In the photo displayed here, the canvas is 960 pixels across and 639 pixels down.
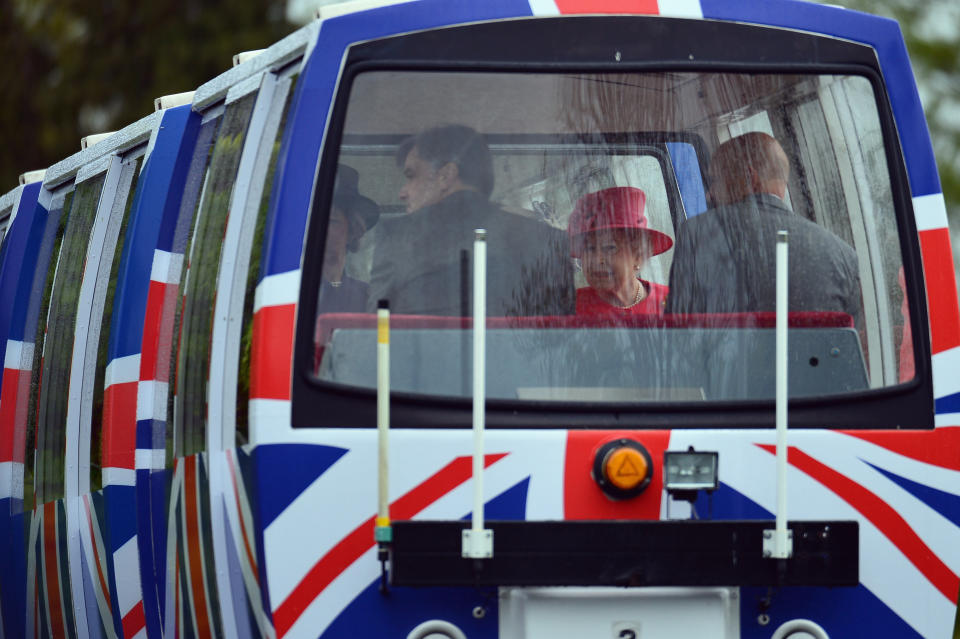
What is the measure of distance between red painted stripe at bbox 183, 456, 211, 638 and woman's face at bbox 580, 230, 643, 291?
1342 mm

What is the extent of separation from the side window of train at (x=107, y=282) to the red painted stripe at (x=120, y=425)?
0.33ft

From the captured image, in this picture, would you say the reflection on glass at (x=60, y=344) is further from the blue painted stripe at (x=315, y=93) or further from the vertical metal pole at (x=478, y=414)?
the vertical metal pole at (x=478, y=414)

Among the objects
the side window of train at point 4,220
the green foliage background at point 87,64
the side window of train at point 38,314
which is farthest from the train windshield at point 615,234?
the green foliage background at point 87,64

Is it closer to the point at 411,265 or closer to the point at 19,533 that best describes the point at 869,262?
the point at 411,265

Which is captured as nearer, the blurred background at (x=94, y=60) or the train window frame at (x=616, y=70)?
the train window frame at (x=616, y=70)

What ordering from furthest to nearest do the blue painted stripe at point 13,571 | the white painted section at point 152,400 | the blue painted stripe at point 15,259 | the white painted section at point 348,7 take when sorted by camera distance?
the blue painted stripe at point 15,259, the blue painted stripe at point 13,571, the white painted section at point 152,400, the white painted section at point 348,7

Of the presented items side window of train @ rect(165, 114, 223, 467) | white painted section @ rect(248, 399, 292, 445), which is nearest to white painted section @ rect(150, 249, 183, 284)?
side window of train @ rect(165, 114, 223, 467)

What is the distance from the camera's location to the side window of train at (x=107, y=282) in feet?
23.5

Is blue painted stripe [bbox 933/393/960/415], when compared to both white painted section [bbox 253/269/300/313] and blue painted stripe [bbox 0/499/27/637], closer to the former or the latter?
white painted section [bbox 253/269/300/313]

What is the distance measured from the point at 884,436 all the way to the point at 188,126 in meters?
2.63

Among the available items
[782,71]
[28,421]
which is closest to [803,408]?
[782,71]

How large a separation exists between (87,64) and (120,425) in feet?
89.0

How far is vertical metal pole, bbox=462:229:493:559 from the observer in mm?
5023

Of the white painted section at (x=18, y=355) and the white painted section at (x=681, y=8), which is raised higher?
the white painted section at (x=681, y=8)
